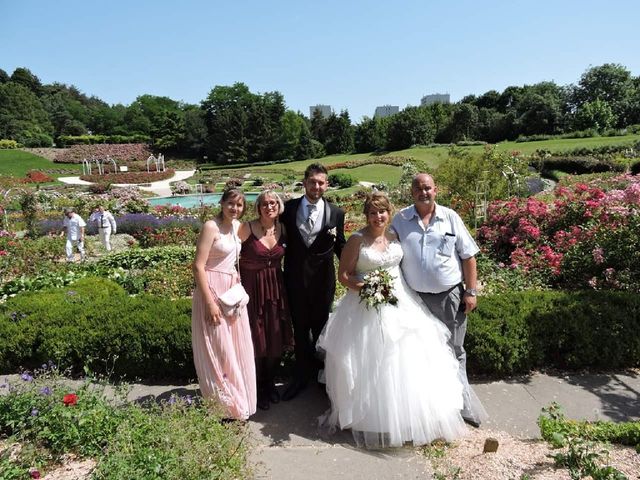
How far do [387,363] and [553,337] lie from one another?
2.06 m

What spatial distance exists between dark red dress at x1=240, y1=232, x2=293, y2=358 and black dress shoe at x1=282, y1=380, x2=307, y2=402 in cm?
35

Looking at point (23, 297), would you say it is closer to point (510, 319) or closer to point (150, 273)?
point (150, 273)

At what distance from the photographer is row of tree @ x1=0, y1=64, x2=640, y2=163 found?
4597cm

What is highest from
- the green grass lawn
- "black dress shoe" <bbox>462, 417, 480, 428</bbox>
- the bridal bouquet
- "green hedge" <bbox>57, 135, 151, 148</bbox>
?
"green hedge" <bbox>57, 135, 151, 148</bbox>

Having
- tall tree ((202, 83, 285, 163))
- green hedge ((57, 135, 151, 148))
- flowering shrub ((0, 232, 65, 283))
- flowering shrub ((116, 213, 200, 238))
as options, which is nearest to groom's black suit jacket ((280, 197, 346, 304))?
flowering shrub ((0, 232, 65, 283))

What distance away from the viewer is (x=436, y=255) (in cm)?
332

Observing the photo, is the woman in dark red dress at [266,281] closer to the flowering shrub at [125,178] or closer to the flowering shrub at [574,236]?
the flowering shrub at [574,236]

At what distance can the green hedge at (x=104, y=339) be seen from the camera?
4340 millimetres

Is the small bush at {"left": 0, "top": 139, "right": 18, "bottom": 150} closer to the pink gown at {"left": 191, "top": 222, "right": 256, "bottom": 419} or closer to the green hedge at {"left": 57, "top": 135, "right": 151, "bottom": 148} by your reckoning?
the green hedge at {"left": 57, "top": 135, "right": 151, "bottom": 148}

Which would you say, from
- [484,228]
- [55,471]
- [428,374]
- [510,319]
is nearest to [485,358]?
[510,319]

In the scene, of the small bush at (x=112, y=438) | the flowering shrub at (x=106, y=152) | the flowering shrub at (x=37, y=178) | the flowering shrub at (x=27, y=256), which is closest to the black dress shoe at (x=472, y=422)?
the small bush at (x=112, y=438)

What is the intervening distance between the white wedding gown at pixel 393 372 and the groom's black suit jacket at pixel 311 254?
0.40 m

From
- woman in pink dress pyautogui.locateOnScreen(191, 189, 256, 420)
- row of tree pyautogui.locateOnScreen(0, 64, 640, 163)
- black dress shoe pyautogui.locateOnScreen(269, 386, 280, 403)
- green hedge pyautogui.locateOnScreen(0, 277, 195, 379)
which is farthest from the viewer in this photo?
row of tree pyautogui.locateOnScreen(0, 64, 640, 163)

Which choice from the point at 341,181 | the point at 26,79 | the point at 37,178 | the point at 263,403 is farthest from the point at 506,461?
the point at 26,79
